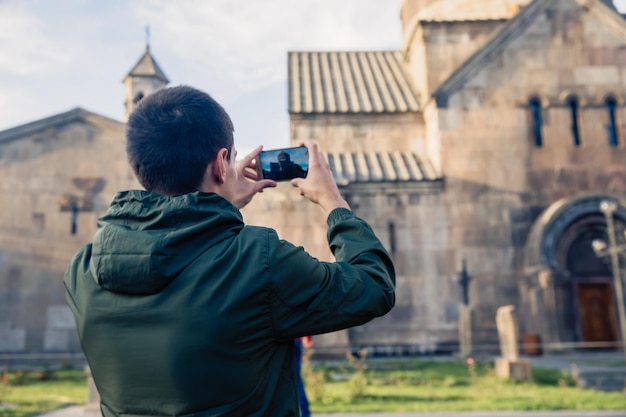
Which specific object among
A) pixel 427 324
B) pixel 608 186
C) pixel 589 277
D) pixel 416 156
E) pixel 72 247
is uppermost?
pixel 416 156

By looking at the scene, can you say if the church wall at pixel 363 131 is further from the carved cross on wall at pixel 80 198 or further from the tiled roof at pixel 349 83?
the carved cross on wall at pixel 80 198

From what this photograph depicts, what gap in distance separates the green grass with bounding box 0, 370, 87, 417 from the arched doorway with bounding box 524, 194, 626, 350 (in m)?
9.93

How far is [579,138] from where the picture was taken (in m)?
15.3

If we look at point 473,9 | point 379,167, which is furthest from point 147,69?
point 473,9

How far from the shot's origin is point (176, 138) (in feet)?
4.76

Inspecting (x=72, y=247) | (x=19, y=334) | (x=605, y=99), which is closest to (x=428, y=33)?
(x=605, y=99)

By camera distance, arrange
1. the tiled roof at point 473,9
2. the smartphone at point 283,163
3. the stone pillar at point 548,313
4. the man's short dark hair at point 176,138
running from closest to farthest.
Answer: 1. the man's short dark hair at point 176,138
2. the smartphone at point 283,163
3. the stone pillar at point 548,313
4. the tiled roof at point 473,9

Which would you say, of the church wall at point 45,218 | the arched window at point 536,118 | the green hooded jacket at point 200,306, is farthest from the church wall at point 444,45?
the green hooded jacket at point 200,306

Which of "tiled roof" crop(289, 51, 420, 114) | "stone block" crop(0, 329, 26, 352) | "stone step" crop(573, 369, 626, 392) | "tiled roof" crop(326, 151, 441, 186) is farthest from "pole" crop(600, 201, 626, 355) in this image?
"stone block" crop(0, 329, 26, 352)

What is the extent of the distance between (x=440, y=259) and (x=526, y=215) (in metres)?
2.42

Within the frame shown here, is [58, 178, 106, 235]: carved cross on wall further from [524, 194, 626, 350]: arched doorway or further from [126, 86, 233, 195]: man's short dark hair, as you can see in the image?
[126, 86, 233, 195]: man's short dark hair

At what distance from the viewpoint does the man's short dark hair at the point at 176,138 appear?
1.45m

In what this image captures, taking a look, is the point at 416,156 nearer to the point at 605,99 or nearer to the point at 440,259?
the point at 440,259

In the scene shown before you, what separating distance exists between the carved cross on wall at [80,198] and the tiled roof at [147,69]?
126 inches
